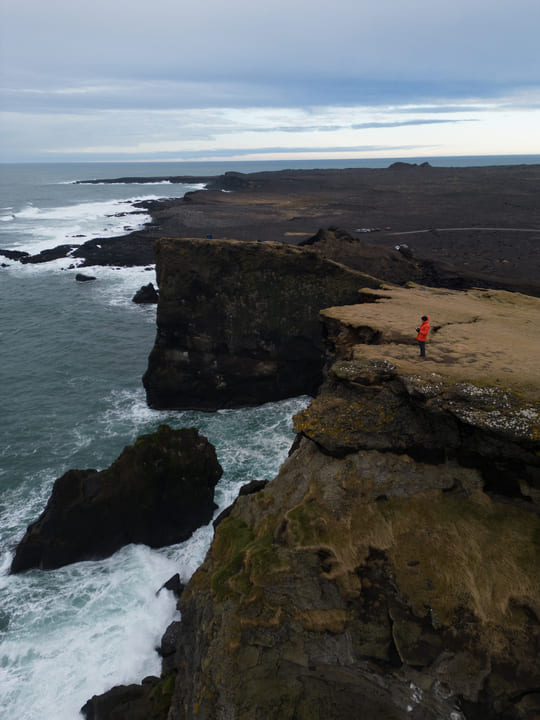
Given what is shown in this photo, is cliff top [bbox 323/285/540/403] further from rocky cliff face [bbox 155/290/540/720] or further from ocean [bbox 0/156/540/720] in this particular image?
ocean [bbox 0/156/540/720]

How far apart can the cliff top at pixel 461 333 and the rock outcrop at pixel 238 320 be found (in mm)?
5732

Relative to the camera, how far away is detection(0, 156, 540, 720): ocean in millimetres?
13805

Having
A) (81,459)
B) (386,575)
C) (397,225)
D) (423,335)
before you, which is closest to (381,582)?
(386,575)

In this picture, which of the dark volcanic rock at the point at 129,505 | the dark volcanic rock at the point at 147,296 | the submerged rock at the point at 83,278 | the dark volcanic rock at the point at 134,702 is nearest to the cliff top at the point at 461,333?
the dark volcanic rock at the point at 129,505

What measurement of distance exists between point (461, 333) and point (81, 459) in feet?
64.0

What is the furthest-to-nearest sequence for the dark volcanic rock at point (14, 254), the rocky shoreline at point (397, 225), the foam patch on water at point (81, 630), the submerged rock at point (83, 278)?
1. the dark volcanic rock at point (14, 254)
2. the submerged rock at point (83, 278)
3. the rocky shoreline at point (397, 225)
4. the foam patch on water at point (81, 630)

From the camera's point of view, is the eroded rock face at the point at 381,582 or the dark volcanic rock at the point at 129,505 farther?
Result: the dark volcanic rock at the point at 129,505

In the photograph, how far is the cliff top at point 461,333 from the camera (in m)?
11.4

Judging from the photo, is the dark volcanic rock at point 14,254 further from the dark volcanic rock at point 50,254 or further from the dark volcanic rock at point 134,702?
the dark volcanic rock at point 134,702

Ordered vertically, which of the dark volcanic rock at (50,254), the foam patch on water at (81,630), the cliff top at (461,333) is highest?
the cliff top at (461,333)

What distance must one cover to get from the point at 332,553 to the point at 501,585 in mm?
3306

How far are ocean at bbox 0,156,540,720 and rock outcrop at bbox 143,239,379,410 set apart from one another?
165 centimetres

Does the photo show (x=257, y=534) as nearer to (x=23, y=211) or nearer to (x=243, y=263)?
(x=243, y=263)

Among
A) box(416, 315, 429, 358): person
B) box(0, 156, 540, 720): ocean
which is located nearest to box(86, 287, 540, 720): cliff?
box(416, 315, 429, 358): person
